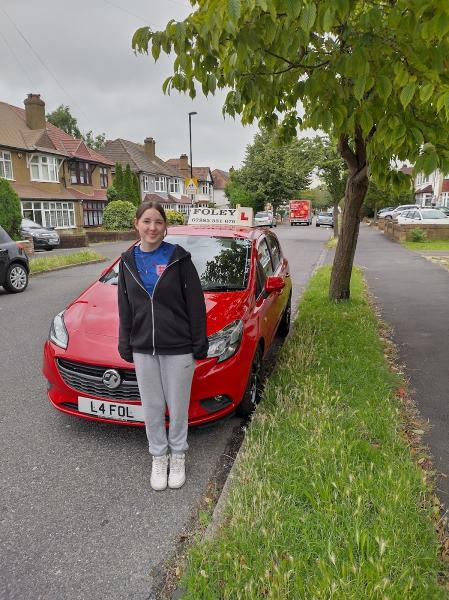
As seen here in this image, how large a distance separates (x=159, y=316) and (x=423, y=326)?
17.9 feet

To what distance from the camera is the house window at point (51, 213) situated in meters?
30.7

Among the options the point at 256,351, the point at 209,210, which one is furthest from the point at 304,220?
the point at 256,351

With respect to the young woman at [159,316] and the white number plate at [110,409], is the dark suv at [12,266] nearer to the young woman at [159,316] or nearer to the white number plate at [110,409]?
the white number plate at [110,409]

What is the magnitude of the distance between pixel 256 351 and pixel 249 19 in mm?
2504

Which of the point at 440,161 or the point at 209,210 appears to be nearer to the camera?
the point at 440,161

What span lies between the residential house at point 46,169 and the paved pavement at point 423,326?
24727 millimetres

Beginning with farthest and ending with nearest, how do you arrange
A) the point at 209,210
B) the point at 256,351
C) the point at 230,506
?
1. the point at 209,210
2. the point at 256,351
3. the point at 230,506

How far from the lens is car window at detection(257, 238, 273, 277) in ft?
16.6

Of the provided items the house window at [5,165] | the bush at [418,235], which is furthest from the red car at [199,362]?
the house window at [5,165]

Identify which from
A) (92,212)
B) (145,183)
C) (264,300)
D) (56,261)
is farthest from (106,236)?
(145,183)

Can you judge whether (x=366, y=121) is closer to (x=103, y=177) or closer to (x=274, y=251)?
(x=274, y=251)

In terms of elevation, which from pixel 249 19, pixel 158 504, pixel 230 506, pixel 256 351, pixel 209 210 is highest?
pixel 249 19

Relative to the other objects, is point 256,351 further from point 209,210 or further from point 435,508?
point 209,210

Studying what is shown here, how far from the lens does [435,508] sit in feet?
8.47
